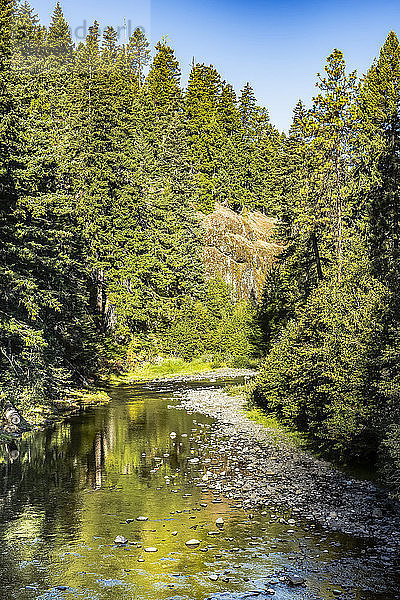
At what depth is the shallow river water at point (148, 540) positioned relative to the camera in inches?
379

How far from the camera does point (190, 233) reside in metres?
66.1

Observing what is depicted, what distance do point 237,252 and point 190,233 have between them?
258 inches

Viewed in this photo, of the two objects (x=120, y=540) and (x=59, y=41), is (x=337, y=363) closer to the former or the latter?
(x=120, y=540)

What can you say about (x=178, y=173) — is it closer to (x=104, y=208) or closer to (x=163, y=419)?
(x=104, y=208)

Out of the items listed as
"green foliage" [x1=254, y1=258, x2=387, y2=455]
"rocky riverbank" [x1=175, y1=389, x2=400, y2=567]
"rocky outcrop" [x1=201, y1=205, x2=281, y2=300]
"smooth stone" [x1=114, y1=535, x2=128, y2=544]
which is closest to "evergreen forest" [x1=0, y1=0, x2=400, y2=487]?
"green foliage" [x1=254, y1=258, x2=387, y2=455]

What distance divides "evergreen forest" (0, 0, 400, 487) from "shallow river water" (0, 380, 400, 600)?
325 centimetres

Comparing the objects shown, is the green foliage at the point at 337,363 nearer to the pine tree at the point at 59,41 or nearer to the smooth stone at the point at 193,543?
the smooth stone at the point at 193,543

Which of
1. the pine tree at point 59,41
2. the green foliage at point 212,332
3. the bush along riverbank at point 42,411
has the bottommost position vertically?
the bush along riverbank at point 42,411

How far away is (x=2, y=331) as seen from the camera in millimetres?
23984

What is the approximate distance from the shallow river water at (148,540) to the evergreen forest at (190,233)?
3255 millimetres

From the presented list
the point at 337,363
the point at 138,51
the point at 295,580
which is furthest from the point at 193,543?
the point at 138,51

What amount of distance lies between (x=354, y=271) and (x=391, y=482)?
8693 millimetres

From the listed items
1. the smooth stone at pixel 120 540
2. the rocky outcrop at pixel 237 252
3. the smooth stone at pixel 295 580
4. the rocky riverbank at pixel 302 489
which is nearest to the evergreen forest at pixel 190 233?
the rocky riverbank at pixel 302 489

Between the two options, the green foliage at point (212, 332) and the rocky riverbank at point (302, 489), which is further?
the green foliage at point (212, 332)
